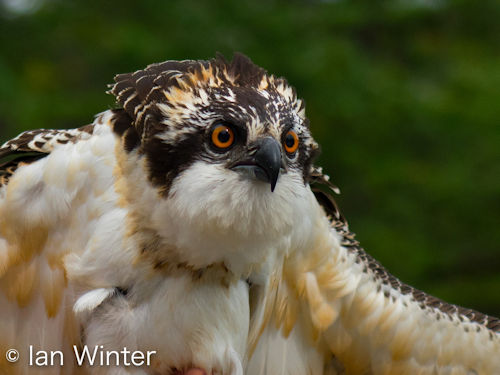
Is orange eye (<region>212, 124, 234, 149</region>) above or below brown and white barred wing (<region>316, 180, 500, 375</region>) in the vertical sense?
above

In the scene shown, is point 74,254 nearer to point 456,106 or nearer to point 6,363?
point 6,363

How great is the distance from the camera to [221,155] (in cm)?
342

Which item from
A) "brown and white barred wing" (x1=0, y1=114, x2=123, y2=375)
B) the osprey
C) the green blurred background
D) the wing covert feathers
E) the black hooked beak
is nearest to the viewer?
the black hooked beak

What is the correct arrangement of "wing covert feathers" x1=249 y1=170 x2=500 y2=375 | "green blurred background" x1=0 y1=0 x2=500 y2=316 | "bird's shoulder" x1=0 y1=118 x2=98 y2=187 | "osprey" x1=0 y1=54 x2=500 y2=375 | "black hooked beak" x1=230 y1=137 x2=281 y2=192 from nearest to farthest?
1. "black hooked beak" x1=230 y1=137 x2=281 y2=192
2. "osprey" x1=0 y1=54 x2=500 y2=375
3. "bird's shoulder" x1=0 y1=118 x2=98 y2=187
4. "wing covert feathers" x1=249 y1=170 x2=500 y2=375
5. "green blurred background" x1=0 y1=0 x2=500 y2=316

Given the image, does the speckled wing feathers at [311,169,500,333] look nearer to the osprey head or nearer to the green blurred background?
the osprey head

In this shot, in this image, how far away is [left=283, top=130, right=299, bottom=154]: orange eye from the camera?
11.6 ft

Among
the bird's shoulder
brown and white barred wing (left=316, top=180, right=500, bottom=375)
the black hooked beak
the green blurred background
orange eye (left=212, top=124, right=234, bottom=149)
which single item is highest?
the green blurred background

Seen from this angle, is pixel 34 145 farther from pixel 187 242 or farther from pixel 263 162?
pixel 263 162

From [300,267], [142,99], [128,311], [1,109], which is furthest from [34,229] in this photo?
[1,109]

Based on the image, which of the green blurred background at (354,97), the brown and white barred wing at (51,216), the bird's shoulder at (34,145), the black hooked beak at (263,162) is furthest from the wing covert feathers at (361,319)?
the green blurred background at (354,97)

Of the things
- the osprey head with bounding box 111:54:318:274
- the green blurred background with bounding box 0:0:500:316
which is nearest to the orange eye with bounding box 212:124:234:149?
the osprey head with bounding box 111:54:318:274

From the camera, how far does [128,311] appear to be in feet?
12.7

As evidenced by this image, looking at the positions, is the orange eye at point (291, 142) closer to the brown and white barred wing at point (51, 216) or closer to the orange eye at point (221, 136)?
the orange eye at point (221, 136)

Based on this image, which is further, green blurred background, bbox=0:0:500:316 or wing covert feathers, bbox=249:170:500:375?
green blurred background, bbox=0:0:500:316
